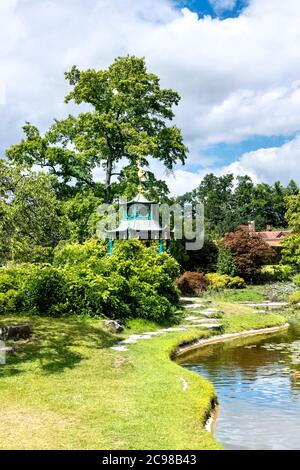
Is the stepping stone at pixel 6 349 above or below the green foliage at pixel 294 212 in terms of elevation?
below

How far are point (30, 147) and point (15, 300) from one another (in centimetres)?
1645

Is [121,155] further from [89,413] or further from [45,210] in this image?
[89,413]

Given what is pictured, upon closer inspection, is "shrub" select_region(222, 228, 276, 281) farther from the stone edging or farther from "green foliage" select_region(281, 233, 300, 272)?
the stone edging

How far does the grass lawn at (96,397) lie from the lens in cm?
680

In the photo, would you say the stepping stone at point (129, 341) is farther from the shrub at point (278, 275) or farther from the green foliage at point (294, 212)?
the green foliage at point (294, 212)

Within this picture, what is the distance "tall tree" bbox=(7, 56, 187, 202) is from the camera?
3097 cm

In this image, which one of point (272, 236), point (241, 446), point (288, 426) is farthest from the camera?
point (272, 236)

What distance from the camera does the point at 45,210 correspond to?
12.3m

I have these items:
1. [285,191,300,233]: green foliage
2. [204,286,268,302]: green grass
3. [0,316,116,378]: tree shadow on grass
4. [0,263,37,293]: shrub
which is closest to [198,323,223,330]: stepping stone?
[0,316,116,378]: tree shadow on grass

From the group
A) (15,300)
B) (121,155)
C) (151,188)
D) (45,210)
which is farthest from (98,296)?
(121,155)

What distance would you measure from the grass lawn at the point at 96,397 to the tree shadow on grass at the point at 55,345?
22 mm

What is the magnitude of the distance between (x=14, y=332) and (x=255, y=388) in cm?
610

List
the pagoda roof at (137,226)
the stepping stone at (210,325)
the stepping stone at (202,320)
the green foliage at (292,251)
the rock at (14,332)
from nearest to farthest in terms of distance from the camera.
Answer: the rock at (14,332)
the stepping stone at (210,325)
the stepping stone at (202,320)
the pagoda roof at (137,226)
the green foliage at (292,251)

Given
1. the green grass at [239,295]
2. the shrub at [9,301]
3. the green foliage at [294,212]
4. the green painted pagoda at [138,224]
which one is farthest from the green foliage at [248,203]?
the shrub at [9,301]
